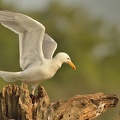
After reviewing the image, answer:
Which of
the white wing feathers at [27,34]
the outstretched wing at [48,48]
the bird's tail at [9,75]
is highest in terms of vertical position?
the white wing feathers at [27,34]

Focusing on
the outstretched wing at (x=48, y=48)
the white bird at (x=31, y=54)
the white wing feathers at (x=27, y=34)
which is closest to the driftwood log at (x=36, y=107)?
the white bird at (x=31, y=54)

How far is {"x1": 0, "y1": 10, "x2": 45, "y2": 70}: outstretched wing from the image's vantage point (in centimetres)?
1116

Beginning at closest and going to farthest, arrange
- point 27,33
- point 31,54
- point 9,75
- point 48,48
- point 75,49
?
point 9,75
point 27,33
point 31,54
point 48,48
point 75,49

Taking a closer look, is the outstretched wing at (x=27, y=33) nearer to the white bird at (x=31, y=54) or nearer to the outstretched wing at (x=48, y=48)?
the white bird at (x=31, y=54)

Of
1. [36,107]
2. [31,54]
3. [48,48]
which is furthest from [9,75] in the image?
[36,107]

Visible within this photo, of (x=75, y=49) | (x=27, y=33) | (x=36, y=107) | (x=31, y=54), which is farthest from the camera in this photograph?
(x=75, y=49)

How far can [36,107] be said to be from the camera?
946 cm

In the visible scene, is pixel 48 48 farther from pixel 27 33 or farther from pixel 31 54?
pixel 27 33

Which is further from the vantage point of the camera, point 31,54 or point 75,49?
point 75,49

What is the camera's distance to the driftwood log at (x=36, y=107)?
939 centimetres

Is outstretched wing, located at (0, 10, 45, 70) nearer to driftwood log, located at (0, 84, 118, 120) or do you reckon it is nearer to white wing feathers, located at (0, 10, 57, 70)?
white wing feathers, located at (0, 10, 57, 70)

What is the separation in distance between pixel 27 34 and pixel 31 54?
12.2 inches

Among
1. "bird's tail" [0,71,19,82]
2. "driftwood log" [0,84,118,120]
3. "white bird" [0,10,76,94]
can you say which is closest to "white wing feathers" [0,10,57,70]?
"white bird" [0,10,76,94]

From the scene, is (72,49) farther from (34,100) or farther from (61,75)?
(34,100)
